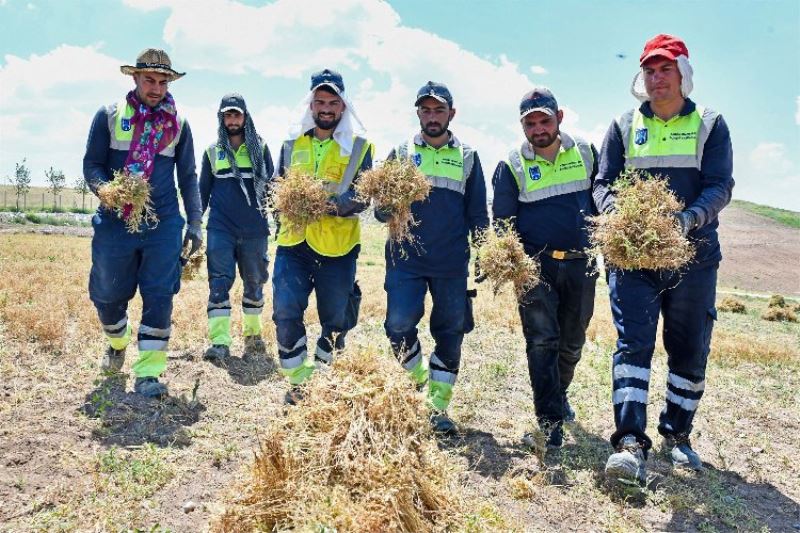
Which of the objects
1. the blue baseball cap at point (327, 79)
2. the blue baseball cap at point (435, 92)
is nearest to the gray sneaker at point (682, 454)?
the blue baseball cap at point (435, 92)

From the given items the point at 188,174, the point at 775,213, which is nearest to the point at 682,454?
the point at 188,174

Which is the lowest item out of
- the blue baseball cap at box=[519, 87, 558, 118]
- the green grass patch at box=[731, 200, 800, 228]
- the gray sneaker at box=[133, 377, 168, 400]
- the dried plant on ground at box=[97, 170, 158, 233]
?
the gray sneaker at box=[133, 377, 168, 400]

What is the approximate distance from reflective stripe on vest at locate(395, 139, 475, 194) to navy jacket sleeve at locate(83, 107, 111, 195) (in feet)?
9.16

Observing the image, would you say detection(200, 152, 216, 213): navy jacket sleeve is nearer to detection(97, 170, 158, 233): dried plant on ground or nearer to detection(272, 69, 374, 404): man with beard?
detection(97, 170, 158, 233): dried plant on ground

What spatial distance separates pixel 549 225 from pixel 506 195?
0.44 meters

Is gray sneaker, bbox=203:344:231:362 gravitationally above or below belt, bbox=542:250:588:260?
below

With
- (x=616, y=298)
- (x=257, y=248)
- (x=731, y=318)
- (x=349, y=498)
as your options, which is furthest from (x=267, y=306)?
(x=731, y=318)

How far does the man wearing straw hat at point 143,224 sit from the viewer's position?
5758 millimetres

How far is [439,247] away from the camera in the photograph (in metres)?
5.27

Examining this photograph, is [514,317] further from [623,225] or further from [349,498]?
[349,498]

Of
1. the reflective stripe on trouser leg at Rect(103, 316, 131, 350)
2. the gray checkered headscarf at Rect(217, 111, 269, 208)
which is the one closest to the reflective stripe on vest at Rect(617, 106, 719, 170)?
the gray checkered headscarf at Rect(217, 111, 269, 208)

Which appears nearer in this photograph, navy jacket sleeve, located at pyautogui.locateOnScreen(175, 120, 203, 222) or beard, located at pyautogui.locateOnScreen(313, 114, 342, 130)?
beard, located at pyautogui.locateOnScreen(313, 114, 342, 130)

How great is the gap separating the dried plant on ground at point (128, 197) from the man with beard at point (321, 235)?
123 centimetres

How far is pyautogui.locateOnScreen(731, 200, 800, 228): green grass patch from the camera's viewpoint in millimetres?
82231
